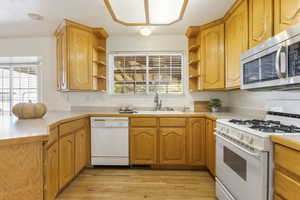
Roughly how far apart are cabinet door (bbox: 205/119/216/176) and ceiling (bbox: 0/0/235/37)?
58.5 inches

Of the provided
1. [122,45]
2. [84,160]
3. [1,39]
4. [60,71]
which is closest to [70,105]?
[60,71]

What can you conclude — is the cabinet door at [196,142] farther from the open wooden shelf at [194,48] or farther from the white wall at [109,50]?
the open wooden shelf at [194,48]

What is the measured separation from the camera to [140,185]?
7.42ft

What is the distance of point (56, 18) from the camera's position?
2625 mm

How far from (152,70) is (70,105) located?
5.58 ft

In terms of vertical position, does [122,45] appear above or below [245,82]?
above

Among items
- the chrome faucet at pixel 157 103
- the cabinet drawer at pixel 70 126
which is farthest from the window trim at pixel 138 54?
the cabinet drawer at pixel 70 126

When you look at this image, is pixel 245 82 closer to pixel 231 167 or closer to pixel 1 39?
pixel 231 167

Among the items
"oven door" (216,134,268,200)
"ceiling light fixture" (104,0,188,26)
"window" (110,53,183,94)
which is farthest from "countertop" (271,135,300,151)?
"window" (110,53,183,94)

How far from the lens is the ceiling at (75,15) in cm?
222

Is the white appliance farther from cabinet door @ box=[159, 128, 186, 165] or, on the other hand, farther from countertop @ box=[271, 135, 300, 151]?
cabinet door @ box=[159, 128, 186, 165]

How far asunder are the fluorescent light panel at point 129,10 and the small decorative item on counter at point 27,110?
1.38m

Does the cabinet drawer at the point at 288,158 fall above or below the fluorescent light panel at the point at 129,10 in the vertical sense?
below

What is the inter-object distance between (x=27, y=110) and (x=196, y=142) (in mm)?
2226
